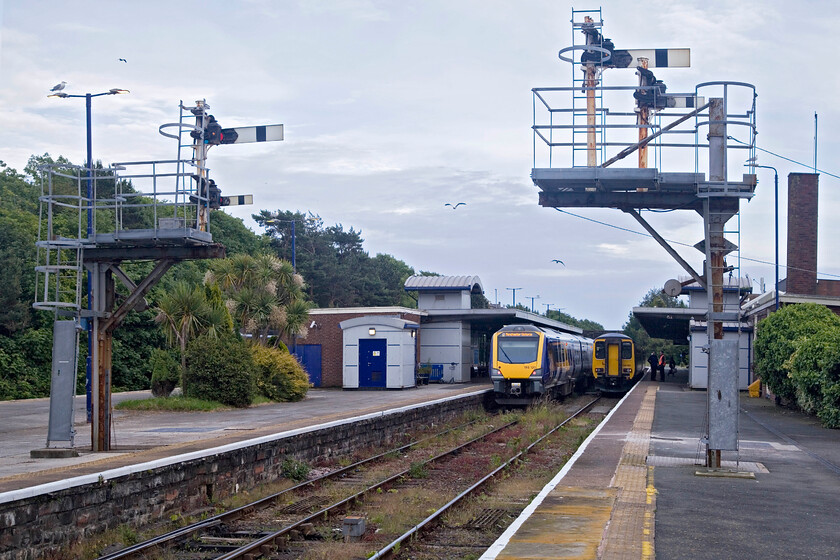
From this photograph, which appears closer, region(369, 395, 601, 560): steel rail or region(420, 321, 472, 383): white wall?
A: region(369, 395, 601, 560): steel rail

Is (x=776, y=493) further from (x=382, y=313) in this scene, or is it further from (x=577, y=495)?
(x=382, y=313)

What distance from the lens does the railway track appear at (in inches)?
368

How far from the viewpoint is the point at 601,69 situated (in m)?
14.6

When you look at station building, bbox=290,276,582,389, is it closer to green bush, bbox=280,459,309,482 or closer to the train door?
the train door

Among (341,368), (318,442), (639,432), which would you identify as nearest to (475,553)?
(318,442)

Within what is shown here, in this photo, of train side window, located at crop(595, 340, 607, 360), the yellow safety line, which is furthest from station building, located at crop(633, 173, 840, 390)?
the yellow safety line

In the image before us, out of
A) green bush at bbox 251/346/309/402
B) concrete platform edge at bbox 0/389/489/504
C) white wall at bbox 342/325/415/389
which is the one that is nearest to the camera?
concrete platform edge at bbox 0/389/489/504

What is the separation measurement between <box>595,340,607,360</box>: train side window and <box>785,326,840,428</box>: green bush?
18.0 meters

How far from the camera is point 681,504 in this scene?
10.1m

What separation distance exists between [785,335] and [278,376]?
50.6 ft

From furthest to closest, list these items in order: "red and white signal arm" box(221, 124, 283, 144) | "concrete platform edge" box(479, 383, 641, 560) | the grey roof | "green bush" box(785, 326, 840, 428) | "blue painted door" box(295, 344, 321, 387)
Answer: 1. the grey roof
2. "blue painted door" box(295, 344, 321, 387)
3. "red and white signal arm" box(221, 124, 283, 144)
4. "green bush" box(785, 326, 840, 428)
5. "concrete platform edge" box(479, 383, 641, 560)

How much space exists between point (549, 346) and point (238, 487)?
1912 cm

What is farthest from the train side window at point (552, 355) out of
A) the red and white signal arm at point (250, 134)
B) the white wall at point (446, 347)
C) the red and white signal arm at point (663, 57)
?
the red and white signal arm at point (663, 57)

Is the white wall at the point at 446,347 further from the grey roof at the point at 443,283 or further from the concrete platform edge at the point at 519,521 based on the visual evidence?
the concrete platform edge at the point at 519,521
